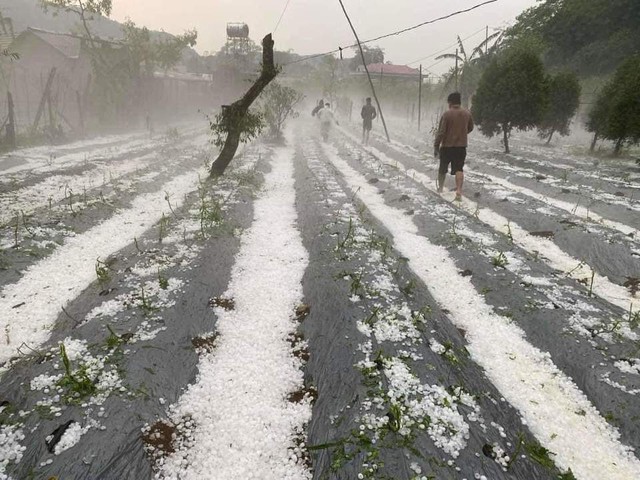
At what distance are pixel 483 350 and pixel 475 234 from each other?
3402 millimetres

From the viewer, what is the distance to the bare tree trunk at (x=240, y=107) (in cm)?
1091

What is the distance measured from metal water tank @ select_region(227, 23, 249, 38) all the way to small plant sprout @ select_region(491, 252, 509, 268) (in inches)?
2350

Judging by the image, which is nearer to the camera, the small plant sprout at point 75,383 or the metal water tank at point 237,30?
the small plant sprout at point 75,383

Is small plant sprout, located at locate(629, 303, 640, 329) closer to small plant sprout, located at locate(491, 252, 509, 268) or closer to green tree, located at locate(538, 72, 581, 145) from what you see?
small plant sprout, located at locate(491, 252, 509, 268)

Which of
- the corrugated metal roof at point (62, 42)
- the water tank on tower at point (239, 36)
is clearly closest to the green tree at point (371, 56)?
the water tank on tower at point (239, 36)

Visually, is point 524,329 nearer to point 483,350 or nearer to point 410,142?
point 483,350

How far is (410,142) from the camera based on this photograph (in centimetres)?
2306

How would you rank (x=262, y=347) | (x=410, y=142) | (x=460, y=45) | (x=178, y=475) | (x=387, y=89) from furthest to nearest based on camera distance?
(x=387, y=89) < (x=460, y=45) < (x=410, y=142) < (x=262, y=347) < (x=178, y=475)

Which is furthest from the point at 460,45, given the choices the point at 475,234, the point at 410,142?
the point at 475,234

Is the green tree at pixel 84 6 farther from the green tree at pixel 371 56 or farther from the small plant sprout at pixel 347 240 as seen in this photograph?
the green tree at pixel 371 56

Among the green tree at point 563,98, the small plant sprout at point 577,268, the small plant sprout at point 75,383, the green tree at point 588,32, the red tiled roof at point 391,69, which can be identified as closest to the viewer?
the small plant sprout at point 75,383

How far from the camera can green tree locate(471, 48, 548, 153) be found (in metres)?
16.0

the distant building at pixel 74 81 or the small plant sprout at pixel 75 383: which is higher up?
the distant building at pixel 74 81

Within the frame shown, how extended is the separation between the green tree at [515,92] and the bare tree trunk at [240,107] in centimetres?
1075
